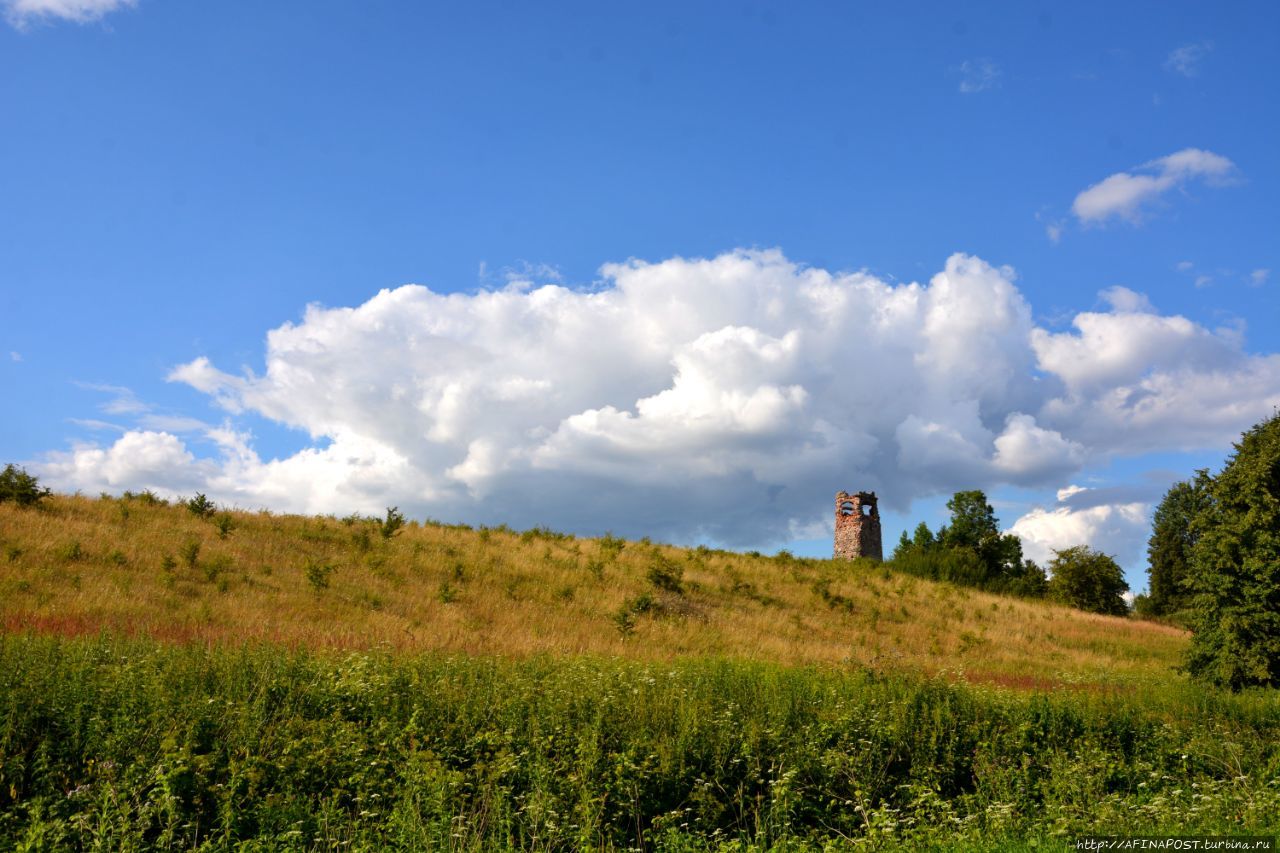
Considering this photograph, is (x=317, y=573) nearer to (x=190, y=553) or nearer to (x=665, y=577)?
(x=190, y=553)

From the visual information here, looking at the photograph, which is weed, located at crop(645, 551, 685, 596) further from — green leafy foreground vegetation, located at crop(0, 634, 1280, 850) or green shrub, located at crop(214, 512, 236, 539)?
green leafy foreground vegetation, located at crop(0, 634, 1280, 850)

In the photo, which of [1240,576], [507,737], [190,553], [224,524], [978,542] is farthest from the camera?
[978,542]

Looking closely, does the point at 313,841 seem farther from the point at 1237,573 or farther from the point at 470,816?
the point at 1237,573

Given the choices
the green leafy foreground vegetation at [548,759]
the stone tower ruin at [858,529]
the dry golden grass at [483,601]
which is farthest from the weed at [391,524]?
the stone tower ruin at [858,529]

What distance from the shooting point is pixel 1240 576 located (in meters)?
18.2

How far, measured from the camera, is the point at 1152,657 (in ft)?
96.2

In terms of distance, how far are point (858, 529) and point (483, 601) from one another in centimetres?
4048

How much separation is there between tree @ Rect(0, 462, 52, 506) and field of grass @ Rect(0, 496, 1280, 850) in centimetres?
336

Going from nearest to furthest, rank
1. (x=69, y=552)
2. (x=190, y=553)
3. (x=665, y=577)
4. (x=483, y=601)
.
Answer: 1. (x=69, y=552)
2. (x=190, y=553)
3. (x=483, y=601)
4. (x=665, y=577)

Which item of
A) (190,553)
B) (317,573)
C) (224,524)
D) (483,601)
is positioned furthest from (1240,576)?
(224,524)

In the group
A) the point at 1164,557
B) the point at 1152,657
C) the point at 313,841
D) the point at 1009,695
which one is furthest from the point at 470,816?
the point at 1164,557

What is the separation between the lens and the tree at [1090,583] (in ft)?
181

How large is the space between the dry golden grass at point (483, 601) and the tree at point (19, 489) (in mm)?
639

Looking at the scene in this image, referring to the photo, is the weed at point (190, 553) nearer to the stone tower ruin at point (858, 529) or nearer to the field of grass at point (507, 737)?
the field of grass at point (507, 737)
